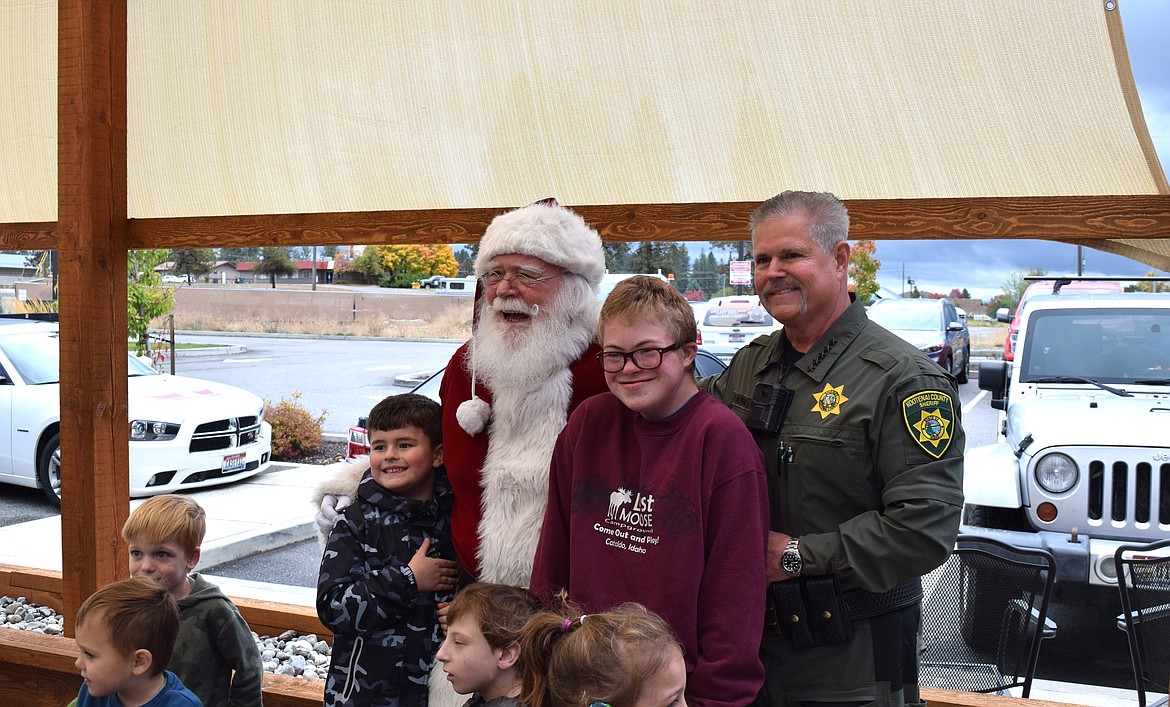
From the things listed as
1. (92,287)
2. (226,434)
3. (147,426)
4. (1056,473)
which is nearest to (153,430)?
(147,426)

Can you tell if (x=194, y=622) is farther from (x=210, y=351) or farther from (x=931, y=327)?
(x=210, y=351)

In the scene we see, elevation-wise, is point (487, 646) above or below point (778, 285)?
below

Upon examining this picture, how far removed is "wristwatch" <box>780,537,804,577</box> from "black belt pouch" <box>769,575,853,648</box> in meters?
0.02

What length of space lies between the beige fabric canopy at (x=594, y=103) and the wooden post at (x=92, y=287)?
0.79 feet

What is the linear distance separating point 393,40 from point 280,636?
9.69ft

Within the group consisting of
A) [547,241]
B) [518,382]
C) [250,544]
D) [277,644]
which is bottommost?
[250,544]

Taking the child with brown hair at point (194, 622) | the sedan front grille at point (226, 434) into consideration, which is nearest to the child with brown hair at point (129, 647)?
the child with brown hair at point (194, 622)

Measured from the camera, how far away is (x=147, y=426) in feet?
25.0

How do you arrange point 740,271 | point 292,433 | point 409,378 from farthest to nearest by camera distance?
point 409,378
point 740,271
point 292,433

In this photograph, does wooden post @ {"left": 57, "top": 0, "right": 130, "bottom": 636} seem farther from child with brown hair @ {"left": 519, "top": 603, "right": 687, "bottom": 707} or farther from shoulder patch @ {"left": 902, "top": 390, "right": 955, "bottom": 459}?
shoulder patch @ {"left": 902, "top": 390, "right": 955, "bottom": 459}

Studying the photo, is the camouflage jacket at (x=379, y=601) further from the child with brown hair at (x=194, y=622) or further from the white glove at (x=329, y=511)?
the child with brown hair at (x=194, y=622)

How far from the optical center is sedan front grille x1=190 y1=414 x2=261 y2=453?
310 inches

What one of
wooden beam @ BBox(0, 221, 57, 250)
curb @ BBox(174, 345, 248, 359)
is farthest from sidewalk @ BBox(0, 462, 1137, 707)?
curb @ BBox(174, 345, 248, 359)

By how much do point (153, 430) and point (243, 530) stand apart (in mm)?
1303
